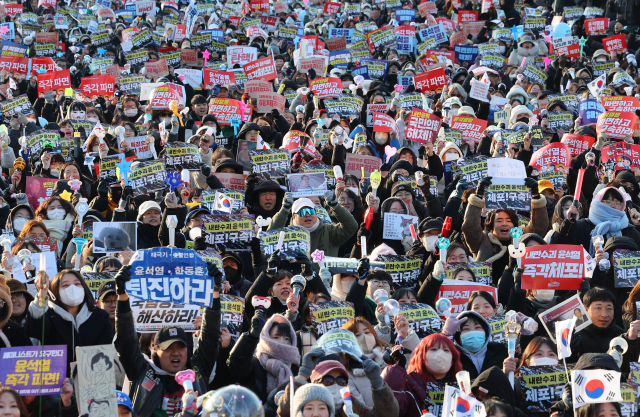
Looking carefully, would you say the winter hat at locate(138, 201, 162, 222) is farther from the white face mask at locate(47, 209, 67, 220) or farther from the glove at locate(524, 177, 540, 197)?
the glove at locate(524, 177, 540, 197)

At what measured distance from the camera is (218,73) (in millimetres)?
15359

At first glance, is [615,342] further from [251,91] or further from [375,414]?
[251,91]

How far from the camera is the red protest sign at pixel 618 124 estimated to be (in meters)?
12.0

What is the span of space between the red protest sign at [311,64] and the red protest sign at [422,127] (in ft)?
15.9

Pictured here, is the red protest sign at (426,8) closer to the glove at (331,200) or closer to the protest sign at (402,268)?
the glove at (331,200)

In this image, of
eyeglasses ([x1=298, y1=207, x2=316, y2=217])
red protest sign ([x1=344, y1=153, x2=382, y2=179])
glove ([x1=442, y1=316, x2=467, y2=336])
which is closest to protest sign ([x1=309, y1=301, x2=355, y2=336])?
glove ([x1=442, y1=316, x2=467, y2=336])

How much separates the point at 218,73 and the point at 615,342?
33.3ft

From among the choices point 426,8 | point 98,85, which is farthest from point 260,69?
point 426,8

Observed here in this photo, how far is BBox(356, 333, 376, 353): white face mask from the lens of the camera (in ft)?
20.4

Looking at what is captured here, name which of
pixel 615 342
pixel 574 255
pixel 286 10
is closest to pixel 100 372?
pixel 615 342

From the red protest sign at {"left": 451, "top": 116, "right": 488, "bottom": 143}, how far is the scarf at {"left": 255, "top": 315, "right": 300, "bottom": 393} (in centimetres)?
701

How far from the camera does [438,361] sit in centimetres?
590

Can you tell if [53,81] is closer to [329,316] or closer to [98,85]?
[98,85]

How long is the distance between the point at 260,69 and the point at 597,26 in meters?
7.52
